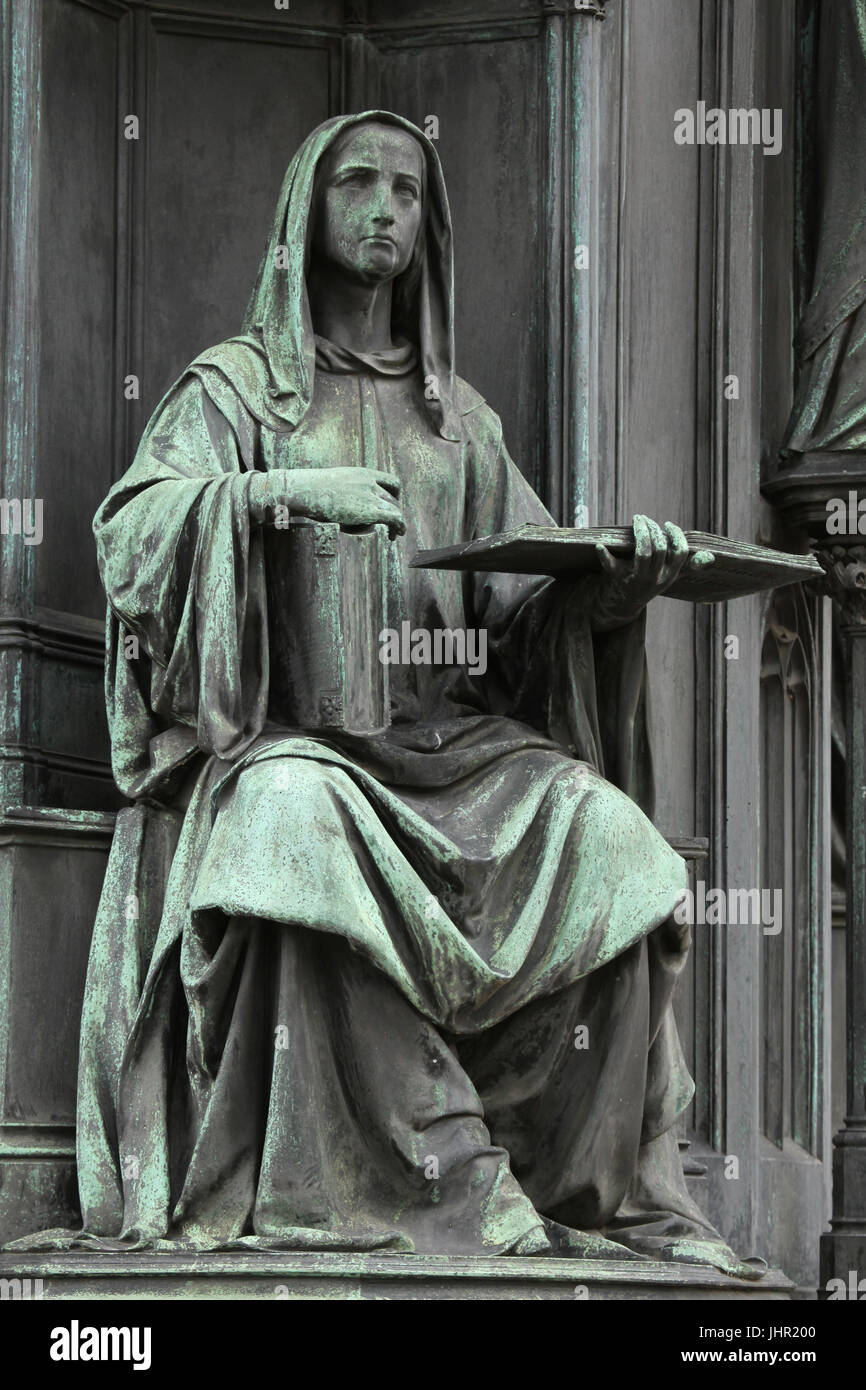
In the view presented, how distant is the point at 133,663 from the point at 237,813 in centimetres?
76

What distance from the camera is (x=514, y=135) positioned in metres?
10.2

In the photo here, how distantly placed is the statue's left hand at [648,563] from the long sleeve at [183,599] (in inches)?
32.2

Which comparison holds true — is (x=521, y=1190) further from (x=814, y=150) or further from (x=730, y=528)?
(x=814, y=150)

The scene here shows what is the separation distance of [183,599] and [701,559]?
3.94ft

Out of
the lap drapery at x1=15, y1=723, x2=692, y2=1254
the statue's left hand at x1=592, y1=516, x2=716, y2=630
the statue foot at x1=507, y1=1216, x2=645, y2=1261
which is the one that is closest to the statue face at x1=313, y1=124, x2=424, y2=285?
the statue's left hand at x1=592, y1=516, x2=716, y2=630

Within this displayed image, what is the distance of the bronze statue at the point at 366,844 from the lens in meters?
8.24

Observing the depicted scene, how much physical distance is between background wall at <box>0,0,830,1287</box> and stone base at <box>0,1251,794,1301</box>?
1.69m

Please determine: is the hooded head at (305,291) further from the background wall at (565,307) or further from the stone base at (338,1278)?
the stone base at (338,1278)

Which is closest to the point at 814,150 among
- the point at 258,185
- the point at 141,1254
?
the point at 258,185

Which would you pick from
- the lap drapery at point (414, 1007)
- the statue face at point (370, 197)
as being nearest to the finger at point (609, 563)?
the lap drapery at point (414, 1007)

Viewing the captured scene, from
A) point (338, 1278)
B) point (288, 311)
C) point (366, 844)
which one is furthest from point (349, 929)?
point (288, 311)

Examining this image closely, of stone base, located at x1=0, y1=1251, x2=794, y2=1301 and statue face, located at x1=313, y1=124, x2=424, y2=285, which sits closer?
stone base, located at x1=0, y1=1251, x2=794, y2=1301

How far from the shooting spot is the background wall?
9617 millimetres

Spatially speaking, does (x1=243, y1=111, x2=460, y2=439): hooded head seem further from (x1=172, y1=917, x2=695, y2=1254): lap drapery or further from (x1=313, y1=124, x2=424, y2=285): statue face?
(x1=172, y1=917, x2=695, y2=1254): lap drapery
